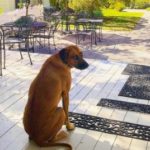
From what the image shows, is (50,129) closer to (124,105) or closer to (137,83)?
(124,105)

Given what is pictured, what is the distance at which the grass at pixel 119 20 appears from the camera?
14672mm

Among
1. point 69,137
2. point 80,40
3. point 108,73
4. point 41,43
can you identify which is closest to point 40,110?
point 69,137

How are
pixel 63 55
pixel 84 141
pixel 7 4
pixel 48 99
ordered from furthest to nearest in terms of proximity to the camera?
pixel 7 4 < pixel 84 141 < pixel 63 55 < pixel 48 99

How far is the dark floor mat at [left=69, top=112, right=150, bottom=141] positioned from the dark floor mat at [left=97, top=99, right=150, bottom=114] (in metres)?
0.51

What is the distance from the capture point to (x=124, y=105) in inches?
195

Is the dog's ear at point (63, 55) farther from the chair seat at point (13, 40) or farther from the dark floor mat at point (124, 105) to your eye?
the chair seat at point (13, 40)

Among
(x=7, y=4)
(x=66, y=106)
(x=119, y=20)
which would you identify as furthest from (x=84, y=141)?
(x=7, y=4)

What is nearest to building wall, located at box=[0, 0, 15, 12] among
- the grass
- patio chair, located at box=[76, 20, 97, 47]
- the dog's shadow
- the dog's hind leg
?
the grass

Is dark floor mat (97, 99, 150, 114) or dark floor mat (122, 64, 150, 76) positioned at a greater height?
dark floor mat (97, 99, 150, 114)

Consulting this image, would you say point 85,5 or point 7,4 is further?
point 7,4

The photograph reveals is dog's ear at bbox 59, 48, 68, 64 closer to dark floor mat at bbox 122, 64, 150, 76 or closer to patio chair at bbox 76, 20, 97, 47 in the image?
dark floor mat at bbox 122, 64, 150, 76

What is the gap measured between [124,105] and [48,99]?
181cm

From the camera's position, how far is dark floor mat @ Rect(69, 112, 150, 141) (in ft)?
13.2

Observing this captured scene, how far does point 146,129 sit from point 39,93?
4.99 ft
